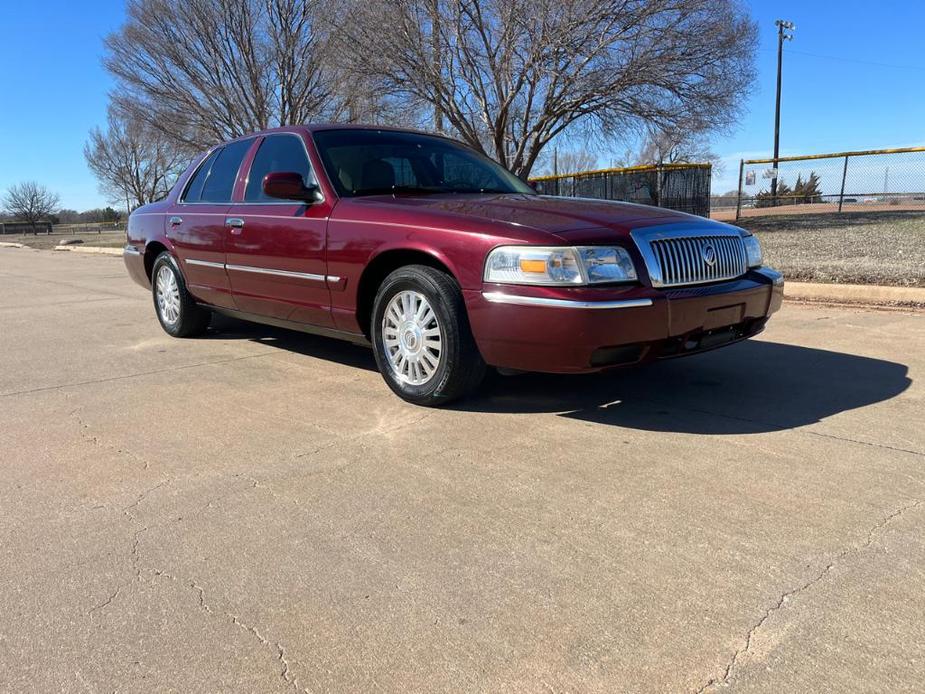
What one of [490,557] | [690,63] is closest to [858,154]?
[690,63]

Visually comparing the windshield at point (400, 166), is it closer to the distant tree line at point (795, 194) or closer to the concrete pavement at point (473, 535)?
the concrete pavement at point (473, 535)

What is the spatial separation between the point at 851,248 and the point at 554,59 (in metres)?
7.88

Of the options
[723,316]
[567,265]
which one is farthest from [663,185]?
[567,265]

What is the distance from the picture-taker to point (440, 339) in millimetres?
3906

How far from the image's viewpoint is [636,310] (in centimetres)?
346

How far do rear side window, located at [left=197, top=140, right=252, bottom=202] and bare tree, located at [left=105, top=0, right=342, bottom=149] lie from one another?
1738 centimetres

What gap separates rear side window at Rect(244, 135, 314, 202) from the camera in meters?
4.89

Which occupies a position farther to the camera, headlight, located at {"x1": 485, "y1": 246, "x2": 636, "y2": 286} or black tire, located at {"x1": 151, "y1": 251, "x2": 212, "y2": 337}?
black tire, located at {"x1": 151, "y1": 251, "x2": 212, "y2": 337}

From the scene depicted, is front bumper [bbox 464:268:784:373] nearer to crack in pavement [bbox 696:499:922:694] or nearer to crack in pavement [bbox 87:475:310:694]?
crack in pavement [bbox 696:499:922:694]

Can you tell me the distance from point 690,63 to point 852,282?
10352mm

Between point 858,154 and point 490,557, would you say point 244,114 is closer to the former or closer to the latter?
point 858,154

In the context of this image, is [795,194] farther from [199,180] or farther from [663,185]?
[199,180]

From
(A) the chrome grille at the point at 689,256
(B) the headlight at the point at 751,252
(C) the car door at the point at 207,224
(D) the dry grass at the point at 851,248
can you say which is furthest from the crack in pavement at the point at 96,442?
(D) the dry grass at the point at 851,248

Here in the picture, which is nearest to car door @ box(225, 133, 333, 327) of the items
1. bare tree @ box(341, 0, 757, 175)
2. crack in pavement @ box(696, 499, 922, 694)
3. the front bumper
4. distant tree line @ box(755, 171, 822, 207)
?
the front bumper
